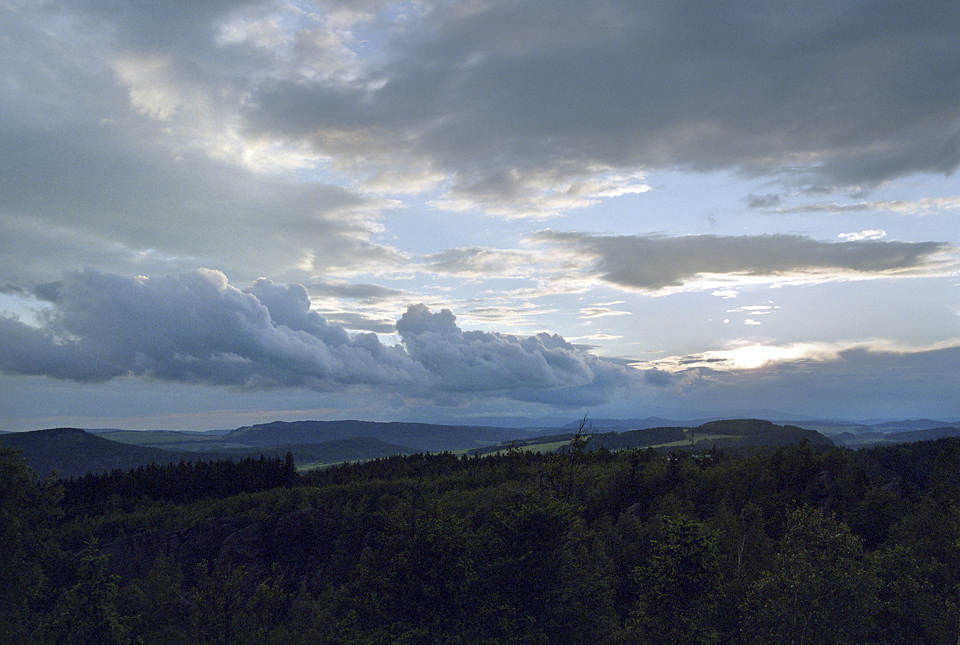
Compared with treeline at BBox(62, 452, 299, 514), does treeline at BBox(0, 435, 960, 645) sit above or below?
above

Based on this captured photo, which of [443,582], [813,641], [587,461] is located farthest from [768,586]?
[587,461]

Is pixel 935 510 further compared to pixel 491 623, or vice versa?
pixel 935 510

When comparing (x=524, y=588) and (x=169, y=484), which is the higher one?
(x=524, y=588)

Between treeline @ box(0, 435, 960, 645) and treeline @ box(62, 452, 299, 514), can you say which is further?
treeline @ box(62, 452, 299, 514)

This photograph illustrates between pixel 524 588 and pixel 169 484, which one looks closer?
pixel 524 588

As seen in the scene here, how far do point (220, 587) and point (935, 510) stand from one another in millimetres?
89781

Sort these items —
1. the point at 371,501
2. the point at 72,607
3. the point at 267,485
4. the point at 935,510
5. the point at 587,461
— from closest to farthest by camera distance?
the point at 72,607 < the point at 587,461 < the point at 935,510 < the point at 371,501 < the point at 267,485

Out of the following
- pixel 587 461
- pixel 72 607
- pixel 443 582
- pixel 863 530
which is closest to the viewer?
pixel 72 607

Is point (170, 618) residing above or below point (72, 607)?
below

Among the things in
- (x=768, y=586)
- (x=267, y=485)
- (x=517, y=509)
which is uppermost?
(x=517, y=509)

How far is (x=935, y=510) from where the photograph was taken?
263 ft

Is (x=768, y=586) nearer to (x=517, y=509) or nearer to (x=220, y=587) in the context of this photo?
(x=517, y=509)

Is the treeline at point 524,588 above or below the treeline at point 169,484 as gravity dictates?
above

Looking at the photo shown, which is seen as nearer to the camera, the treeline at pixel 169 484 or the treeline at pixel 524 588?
the treeline at pixel 524 588
